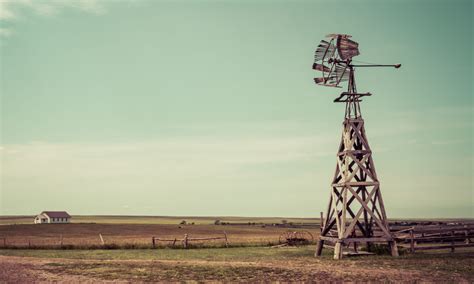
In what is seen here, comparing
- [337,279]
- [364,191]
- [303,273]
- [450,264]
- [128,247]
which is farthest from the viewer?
[128,247]

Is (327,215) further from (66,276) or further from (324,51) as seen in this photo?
(66,276)

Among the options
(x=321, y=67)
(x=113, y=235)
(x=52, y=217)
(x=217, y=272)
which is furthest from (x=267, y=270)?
(x=52, y=217)

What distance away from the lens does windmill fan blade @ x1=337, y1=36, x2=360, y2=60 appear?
2762 centimetres

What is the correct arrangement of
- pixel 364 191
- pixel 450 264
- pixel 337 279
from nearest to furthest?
pixel 337 279 → pixel 450 264 → pixel 364 191

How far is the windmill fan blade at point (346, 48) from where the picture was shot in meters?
27.6

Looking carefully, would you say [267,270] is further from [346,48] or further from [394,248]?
[346,48]

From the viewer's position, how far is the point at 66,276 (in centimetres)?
1848

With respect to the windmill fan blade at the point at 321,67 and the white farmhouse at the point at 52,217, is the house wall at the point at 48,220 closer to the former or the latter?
the white farmhouse at the point at 52,217

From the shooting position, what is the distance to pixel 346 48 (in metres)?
27.8

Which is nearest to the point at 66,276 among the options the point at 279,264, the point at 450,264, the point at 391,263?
the point at 279,264

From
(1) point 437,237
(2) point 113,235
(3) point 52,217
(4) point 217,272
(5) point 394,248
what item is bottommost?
(3) point 52,217

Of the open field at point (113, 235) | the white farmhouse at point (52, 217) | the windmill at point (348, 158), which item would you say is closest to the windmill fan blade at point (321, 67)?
the windmill at point (348, 158)

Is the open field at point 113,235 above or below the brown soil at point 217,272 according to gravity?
below

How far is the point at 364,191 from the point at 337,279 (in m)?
12.0
